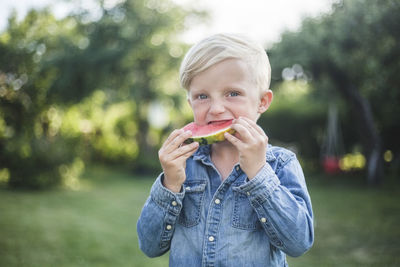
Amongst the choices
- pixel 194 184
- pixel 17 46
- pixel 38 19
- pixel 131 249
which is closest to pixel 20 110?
pixel 17 46

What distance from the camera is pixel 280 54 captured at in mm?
11484

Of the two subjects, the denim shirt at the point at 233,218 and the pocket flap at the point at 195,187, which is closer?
the denim shirt at the point at 233,218

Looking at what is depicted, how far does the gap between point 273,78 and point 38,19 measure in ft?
33.0

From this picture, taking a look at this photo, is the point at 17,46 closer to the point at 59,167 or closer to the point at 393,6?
the point at 59,167

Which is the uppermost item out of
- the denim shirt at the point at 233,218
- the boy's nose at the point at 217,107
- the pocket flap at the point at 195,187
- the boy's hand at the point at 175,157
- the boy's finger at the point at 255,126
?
the boy's nose at the point at 217,107

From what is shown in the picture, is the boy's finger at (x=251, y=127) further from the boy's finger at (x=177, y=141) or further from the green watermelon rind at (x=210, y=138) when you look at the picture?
the boy's finger at (x=177, y=141)

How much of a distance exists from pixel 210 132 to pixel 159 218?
0.50 meters

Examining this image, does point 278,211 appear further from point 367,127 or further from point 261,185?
point 367,127

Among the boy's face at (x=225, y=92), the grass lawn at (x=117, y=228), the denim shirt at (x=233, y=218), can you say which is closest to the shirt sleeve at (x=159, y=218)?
the denim shirt at (x=233, y=218)

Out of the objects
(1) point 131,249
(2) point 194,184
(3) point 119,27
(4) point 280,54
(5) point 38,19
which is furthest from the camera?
(3) point 119,27

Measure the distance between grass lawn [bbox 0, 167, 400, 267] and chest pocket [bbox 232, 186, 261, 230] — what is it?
447cm

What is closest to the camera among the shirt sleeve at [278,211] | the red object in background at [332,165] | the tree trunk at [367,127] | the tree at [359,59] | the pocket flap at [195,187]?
the shirt sleeve at [278,211]

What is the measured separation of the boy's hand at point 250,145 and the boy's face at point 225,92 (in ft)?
0.42

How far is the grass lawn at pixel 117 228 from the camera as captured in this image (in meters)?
5.92
